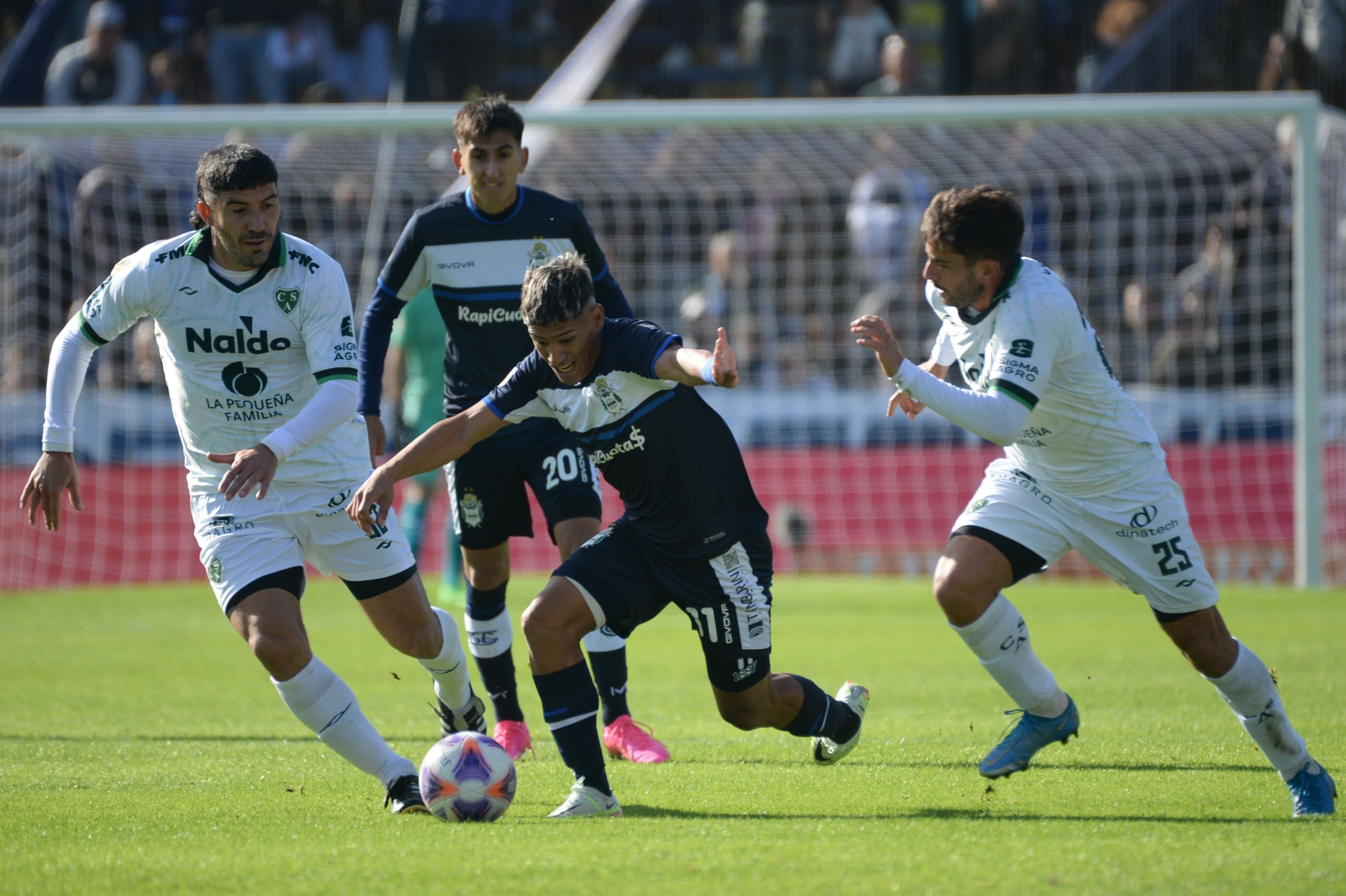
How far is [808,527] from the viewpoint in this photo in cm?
1277

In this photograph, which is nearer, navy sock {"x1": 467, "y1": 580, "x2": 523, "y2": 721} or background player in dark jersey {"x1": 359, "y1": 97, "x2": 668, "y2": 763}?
background player in dark jersey {"x1": 359, "y1": 97, "x2": 668, "y2": 763}

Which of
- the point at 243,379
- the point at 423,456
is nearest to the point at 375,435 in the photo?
the point at 243,379

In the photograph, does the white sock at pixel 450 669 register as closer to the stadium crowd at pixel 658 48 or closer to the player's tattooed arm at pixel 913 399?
the player's tattooed arm at pixel 913 399

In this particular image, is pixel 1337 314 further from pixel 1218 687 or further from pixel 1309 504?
pixel 1218 687

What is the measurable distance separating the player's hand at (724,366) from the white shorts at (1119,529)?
1506mm

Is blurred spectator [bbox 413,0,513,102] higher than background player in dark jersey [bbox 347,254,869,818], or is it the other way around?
blurred spectator [bbox 413,0,513,102]

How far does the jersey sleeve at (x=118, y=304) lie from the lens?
4582 mm

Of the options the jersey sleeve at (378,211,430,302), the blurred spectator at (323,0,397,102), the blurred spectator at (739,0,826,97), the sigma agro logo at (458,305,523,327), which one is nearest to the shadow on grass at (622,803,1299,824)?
the sigma agro logo at (458,305,523,327)

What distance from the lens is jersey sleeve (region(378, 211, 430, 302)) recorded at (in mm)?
5699

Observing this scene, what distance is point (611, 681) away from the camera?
5609 mm

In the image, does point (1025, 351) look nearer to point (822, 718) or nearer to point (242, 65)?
point (822, 718)

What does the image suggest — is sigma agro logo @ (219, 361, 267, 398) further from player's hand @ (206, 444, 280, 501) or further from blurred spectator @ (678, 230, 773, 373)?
blurred spectator @ (678, 230, 773, 373)

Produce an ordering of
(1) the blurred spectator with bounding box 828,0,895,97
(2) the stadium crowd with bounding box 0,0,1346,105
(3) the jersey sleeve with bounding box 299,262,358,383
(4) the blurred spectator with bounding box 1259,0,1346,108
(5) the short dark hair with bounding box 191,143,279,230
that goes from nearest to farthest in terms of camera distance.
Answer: (5) the short dark hair with bounding box 191,143,279,230, (3) the jersey sleeve with bounding box 299,262,358,383, (4) the blurred spectator with bounding box 1259,0,1346,108, (2) the stadium crowd with bounding box 0,0,1346,105, (1) the blurred spectator with bounding box 828,0,895,97

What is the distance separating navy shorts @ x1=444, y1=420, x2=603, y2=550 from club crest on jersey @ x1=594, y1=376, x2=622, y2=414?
1245mm
